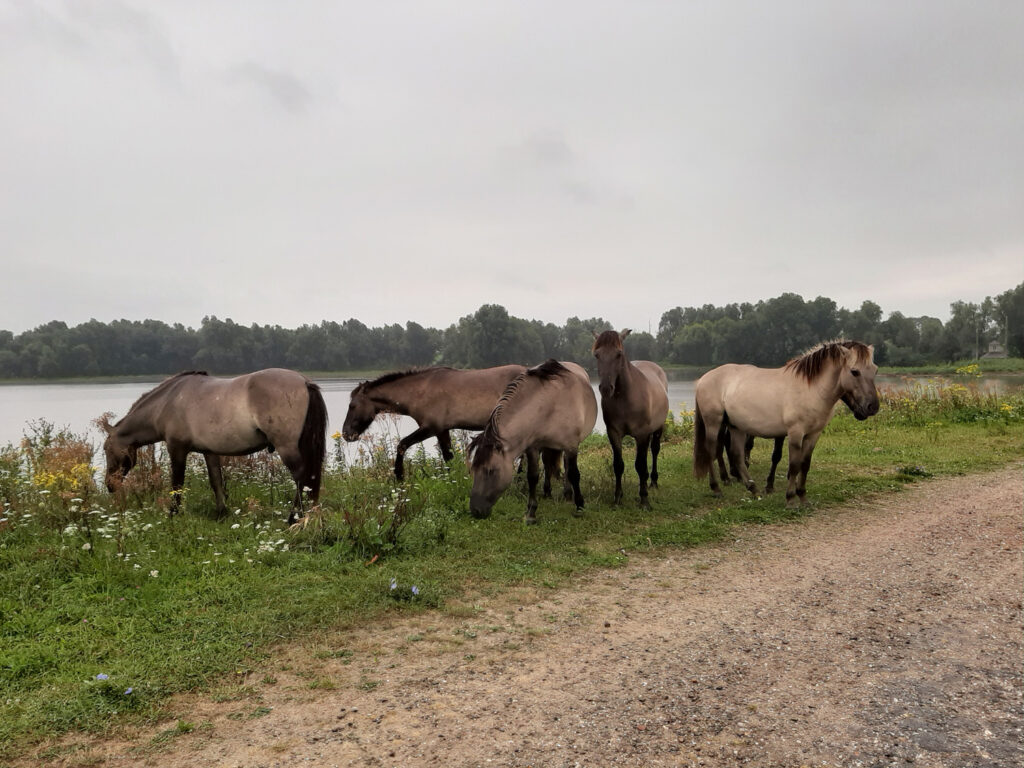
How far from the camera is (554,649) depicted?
3.45m

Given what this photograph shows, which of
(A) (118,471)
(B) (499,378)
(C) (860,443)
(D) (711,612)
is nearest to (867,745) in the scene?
(D) (711,612)

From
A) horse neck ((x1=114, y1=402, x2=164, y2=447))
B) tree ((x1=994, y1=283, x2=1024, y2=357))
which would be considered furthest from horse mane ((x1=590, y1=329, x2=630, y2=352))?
tree ((x1=994, y1=283, x2=1024, y2=357))

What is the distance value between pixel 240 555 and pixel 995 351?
86.4 meters

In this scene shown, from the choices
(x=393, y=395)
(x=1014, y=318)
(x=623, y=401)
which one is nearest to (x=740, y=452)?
(x=623, y=401)

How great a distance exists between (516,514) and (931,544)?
4.32 meters

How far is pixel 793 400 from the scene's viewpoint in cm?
707

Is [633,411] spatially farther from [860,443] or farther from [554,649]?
[860,443]

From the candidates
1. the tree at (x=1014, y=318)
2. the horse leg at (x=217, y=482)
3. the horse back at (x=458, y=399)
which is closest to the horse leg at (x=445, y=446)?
the horse back at (x=458, y=399)

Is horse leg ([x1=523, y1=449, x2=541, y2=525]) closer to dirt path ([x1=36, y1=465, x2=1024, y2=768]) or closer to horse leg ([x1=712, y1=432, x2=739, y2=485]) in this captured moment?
dirt path ([x1=36, y1=465, x2=1024, y2=768])

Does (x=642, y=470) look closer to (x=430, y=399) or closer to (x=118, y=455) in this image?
(x=430, y=399)

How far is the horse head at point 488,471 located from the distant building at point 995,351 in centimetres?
7885

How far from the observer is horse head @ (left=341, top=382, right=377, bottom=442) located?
27.1 ft

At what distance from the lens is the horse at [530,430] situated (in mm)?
6129

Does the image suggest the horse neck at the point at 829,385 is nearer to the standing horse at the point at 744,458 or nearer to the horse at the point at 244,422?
the standing horse at the point at 744,458
